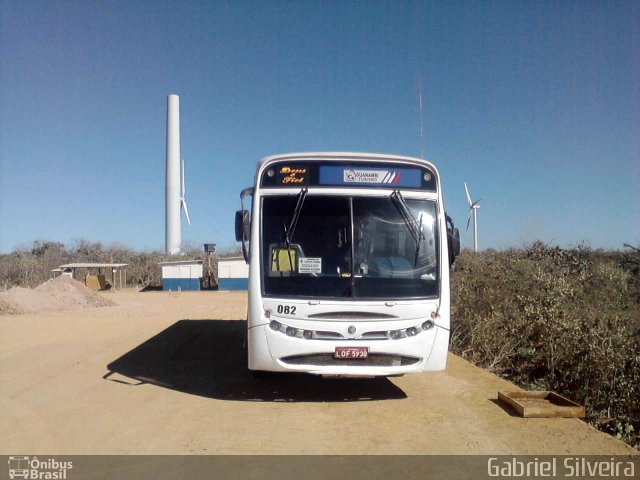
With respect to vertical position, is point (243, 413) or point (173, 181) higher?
point (173, 181)

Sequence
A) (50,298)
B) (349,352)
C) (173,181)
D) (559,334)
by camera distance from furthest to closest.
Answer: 1. (173,181)
2. (50,298)
3. (559,334)
4. (349,352)

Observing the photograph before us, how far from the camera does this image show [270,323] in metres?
6.98

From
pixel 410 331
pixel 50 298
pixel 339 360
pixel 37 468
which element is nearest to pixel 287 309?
pixel 339 360

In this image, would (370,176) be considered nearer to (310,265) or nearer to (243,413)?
(310,265)

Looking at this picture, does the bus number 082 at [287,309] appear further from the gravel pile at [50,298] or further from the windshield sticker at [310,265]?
the gravel pile at [50,298]

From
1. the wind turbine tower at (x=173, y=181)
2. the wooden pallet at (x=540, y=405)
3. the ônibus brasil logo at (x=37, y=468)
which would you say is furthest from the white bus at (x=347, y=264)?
the wind turbine tower at (x=173, y=181)

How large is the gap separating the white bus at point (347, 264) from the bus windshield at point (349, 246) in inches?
0.5

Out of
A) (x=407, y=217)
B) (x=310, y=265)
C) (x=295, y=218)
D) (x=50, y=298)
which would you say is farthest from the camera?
(x=50, y=298)

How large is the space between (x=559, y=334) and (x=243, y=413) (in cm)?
680

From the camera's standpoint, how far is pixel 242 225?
7543 millimetres

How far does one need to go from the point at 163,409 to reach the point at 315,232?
3.06m

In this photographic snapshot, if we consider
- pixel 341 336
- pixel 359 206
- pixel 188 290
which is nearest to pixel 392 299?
pixel 341 336

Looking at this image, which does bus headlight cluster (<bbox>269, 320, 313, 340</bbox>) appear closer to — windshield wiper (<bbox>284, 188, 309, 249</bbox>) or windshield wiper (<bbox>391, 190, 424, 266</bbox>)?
windshield wiper (<bbox>284, 188, 309, 249</bbox>)

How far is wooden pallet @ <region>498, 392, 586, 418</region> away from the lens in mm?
6754
